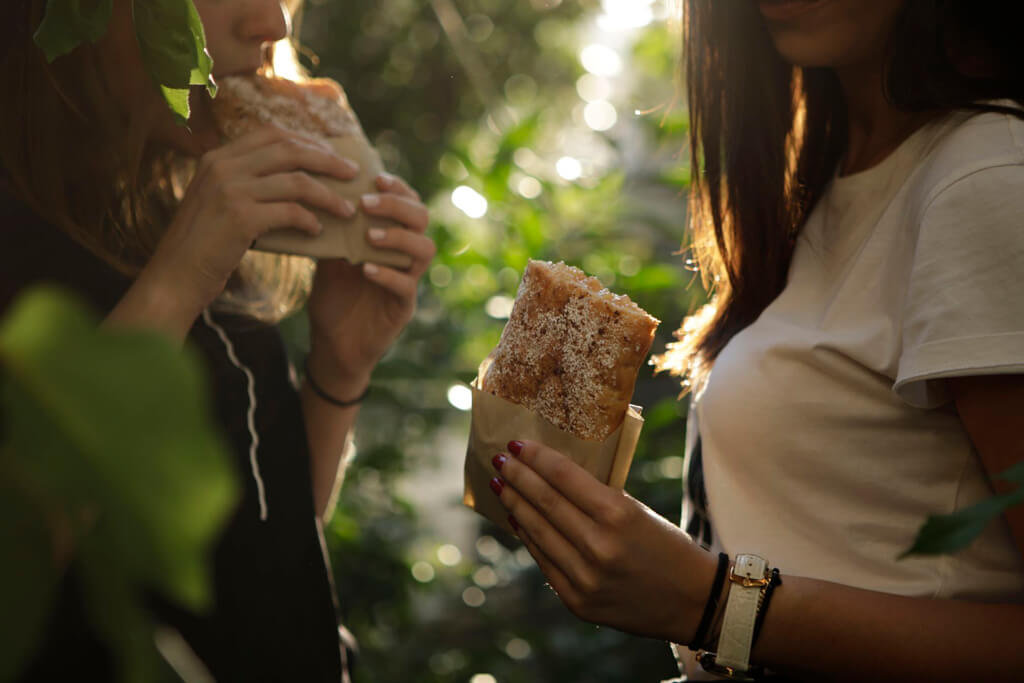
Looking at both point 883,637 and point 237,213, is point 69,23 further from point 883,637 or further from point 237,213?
point 883,637

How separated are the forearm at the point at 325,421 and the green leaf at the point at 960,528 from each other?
1355 mm

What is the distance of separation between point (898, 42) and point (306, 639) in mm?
1446

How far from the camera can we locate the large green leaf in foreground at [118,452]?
0.26 metres

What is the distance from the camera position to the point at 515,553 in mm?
2826

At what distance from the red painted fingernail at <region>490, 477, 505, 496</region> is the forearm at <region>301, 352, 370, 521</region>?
667mm

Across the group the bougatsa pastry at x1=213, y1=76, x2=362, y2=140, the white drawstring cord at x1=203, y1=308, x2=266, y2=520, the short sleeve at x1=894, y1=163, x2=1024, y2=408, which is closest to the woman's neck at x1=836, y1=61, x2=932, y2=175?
the short sleeve at x1=894, y1=163, x2=1024, y2=408

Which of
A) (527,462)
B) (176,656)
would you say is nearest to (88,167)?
(527,462)

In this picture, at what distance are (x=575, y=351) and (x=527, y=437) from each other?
0.48 ft

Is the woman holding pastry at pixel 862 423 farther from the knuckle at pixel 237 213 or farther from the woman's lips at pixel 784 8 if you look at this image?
the knuckle at pixel 237 213

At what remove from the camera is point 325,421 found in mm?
1695

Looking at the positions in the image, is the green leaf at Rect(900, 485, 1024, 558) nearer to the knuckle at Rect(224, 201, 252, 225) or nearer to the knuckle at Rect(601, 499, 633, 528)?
the knuckle at Rect(601, 499, 633, 528)

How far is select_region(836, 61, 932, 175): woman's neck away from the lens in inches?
51.9

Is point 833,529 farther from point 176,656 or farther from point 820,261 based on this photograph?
point 176,656

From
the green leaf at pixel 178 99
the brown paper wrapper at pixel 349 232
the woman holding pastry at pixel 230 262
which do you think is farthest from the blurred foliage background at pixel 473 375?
the green leaf at pixel 178 99
